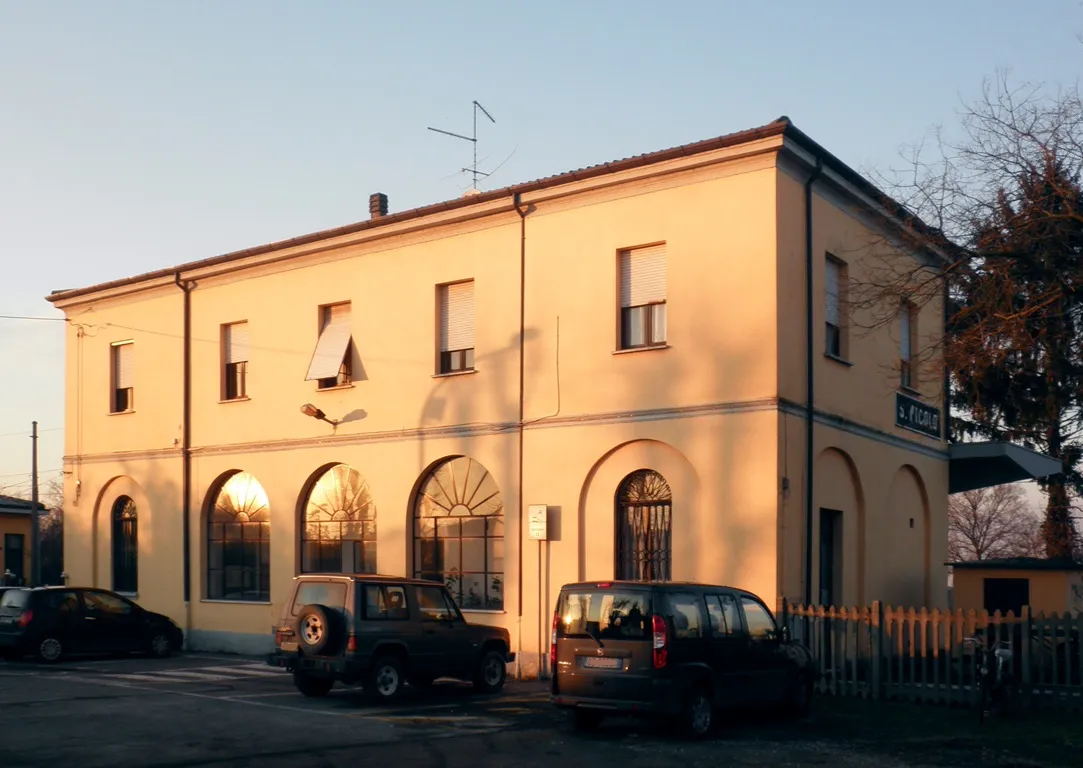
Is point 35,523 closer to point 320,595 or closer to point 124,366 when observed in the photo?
point 124,366

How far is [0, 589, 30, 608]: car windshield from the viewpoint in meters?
23.4

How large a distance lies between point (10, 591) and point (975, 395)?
57.8 ft

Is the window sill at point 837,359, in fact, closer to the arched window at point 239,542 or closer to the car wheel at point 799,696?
the car wheel at point 799,696

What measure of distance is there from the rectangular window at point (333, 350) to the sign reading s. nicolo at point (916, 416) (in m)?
10.3

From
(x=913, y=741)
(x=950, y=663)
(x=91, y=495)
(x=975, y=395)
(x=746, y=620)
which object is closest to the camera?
(x=913, y=741)

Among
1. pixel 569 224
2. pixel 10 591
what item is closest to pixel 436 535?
pixel 569 224

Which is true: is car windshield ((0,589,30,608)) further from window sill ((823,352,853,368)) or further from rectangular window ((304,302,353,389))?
window sill ((823,352,853,368))

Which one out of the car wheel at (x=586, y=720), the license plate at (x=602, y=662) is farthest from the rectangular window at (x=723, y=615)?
the car wheel at (x=586, y=720)

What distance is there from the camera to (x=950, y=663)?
17.3 meters

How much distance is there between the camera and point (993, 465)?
25766 mm

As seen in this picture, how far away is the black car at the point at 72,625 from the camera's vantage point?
23172mm

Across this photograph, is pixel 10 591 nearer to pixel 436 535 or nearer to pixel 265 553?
pixel 265 553

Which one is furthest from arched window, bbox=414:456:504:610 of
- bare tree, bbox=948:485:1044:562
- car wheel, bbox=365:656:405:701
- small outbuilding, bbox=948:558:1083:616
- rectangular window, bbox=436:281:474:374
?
bare tree, bbox=948:485:1044:562

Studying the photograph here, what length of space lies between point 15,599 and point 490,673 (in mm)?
10183
